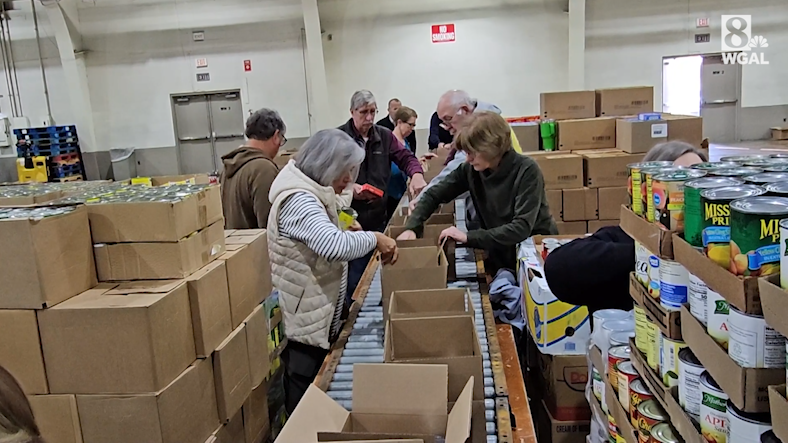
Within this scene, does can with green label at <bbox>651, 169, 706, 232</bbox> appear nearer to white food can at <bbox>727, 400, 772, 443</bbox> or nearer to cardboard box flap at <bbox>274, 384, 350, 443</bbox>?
white food can at <bbox>727, 400, 772, 443</bbox>

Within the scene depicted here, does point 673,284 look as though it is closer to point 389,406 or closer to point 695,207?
point 695,207

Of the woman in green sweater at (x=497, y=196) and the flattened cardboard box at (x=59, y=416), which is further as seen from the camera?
the woman in green sweater at (x=497, y=196)

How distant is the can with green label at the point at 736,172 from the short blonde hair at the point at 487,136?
4.48 feet

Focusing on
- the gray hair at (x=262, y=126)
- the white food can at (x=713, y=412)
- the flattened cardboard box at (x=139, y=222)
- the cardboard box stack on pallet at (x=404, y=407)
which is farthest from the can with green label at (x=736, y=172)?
the gray hair at (x=262, y=126)

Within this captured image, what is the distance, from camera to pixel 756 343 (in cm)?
103

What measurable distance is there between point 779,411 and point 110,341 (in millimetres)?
1584

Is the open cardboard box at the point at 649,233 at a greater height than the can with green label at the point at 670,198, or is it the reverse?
the can with green label at the point at 670,198

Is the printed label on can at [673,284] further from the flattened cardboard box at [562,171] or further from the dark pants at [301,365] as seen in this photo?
the flattened cardboard box at [562,171]

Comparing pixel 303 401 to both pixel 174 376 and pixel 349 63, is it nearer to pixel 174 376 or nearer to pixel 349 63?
pixel 174 376

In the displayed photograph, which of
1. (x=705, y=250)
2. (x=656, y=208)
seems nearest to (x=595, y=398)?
(x=656, y=208)

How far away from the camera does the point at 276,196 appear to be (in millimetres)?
2324


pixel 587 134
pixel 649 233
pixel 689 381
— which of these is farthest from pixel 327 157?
pixel 587 134

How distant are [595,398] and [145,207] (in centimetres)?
152

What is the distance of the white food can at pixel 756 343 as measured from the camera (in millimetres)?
1022
